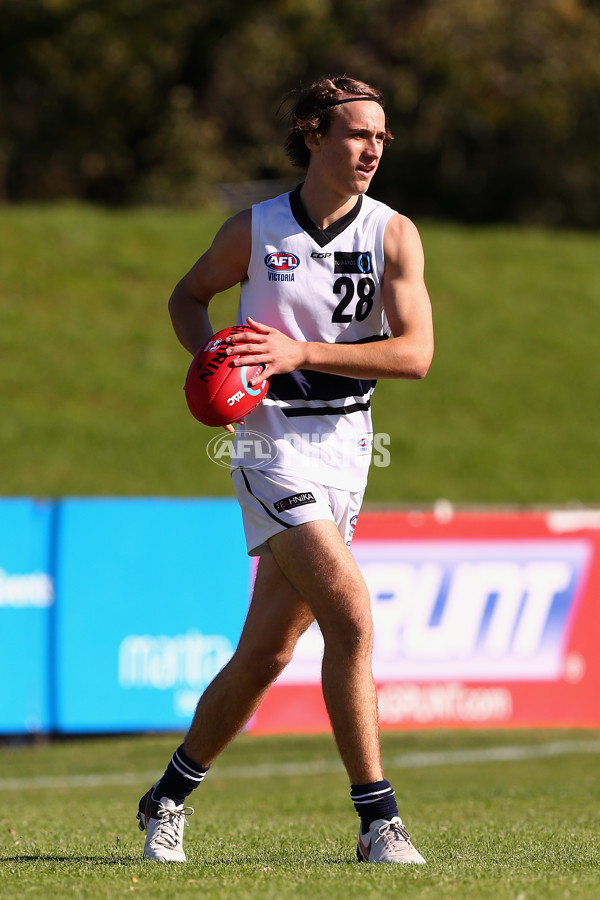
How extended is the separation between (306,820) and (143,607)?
477 centimetres

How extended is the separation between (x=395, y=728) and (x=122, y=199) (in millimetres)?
20346

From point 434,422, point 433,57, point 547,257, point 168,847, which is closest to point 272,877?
point 168,847

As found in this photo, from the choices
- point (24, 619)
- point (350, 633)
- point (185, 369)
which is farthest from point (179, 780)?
point (185, 369)

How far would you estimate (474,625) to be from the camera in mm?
11242

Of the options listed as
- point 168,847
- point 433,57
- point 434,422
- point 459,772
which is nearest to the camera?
point 168,847

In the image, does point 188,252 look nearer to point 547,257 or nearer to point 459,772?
point 547,257

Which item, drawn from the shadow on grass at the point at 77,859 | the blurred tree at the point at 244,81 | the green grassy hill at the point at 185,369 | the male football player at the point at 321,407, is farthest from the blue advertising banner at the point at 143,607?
the blurred tree at the point at 244,81

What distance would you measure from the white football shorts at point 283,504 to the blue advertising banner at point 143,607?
653cm

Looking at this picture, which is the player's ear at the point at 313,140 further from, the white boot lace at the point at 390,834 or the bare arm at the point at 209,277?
the white boot lace at the point at 390,834

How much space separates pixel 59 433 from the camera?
17.0 meters

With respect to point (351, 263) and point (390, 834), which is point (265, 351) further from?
point (390, 834)

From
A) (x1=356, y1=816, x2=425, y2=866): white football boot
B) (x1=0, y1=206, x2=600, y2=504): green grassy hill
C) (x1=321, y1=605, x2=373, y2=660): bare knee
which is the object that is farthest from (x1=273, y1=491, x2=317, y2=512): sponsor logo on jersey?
(x1=0, y1=206, x2=600, y2=504): green grassy hill

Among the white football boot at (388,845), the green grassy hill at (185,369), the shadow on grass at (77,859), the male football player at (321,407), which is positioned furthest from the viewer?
the green grassy hill at (185,369)

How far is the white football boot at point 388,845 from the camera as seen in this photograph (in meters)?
4.09
